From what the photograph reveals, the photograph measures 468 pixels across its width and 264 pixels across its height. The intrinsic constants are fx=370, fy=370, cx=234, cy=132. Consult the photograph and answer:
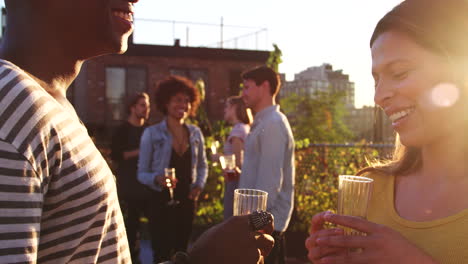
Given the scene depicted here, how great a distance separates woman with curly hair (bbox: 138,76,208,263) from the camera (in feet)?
14.6

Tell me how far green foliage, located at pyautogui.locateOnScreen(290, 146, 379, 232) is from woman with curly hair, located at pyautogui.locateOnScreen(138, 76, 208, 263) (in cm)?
226

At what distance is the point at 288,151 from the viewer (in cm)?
390

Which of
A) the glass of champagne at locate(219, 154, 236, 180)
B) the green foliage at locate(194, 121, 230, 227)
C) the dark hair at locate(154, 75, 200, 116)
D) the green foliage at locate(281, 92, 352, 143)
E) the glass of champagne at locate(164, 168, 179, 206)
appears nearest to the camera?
the glass of champagne at locate(164, 168, 179, 206)

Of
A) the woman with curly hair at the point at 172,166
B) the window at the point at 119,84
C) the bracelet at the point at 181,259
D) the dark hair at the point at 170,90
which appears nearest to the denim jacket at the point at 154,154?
the woman with curly hair at the point at 172,166

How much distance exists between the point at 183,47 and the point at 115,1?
19963mm

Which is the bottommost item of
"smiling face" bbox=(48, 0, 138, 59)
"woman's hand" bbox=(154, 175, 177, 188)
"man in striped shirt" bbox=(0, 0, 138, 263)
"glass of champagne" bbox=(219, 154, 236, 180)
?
"woman's hand" bbox=(154, 175, 177, 188)

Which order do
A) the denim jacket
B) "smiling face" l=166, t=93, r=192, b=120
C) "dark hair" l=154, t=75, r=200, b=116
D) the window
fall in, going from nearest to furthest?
the denim jacket
"smiling face" l=166, t=93, r=192, b=120
"dark hair" l=154, t=75, r=200, b=116
the window

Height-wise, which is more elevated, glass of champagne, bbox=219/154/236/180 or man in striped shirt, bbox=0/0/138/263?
man in striped shirt, bbox=0/0/138/263

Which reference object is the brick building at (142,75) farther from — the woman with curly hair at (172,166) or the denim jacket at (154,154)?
the denim jacket at (154,154)

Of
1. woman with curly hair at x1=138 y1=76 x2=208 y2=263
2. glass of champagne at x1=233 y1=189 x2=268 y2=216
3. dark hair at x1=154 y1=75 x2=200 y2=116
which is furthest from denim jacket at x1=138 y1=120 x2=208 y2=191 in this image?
glass of champagne at x1=233 y1=189 x2=268 y2=216

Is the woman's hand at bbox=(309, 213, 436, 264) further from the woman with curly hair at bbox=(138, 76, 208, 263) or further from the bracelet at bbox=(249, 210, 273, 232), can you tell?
the woman with curly hair at bbox=(138, 76, 208, 263)

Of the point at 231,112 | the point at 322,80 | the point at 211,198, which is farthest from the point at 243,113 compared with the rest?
the point at 322,80

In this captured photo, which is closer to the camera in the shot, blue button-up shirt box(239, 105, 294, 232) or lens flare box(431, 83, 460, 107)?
lens flare box(431, 83, 460, 107)

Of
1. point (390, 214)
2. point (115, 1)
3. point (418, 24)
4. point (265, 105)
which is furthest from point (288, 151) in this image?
point (115, 1)
